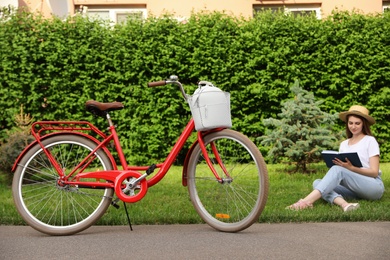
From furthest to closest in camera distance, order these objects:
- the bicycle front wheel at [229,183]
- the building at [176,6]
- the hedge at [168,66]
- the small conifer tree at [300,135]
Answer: the building at [176,6], the hedge at [168,66], the small conifer tree at [300,135], the bicycle front wheel at [229,183]

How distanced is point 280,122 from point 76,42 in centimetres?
429

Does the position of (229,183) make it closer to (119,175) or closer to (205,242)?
(205,242)

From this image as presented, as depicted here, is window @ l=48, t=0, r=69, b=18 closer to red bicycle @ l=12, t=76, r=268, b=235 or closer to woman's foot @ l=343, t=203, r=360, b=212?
red bicycle @ l=12, t=76, r=268, b=235

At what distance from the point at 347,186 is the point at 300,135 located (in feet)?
9.51

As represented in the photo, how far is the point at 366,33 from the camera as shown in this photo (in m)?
12.4

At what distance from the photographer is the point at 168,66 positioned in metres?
12.1

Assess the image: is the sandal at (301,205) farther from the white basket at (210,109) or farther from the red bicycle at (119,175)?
the white basket at (210,109)

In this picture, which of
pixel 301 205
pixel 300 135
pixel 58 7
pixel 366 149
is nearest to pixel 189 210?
pixel 301 205

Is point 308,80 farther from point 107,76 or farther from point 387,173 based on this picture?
point 107,76

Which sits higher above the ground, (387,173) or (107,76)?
(107,76)

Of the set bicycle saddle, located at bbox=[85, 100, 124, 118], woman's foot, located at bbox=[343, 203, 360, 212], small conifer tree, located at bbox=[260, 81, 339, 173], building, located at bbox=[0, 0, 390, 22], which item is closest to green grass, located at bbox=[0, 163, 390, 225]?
woman's foot, located at bbox=[343, 203, 360, 212]

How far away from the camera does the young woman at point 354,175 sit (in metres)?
6.76

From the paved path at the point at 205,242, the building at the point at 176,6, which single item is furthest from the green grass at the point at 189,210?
the building at the point at 176,6

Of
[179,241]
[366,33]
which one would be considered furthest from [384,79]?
[179,241]
